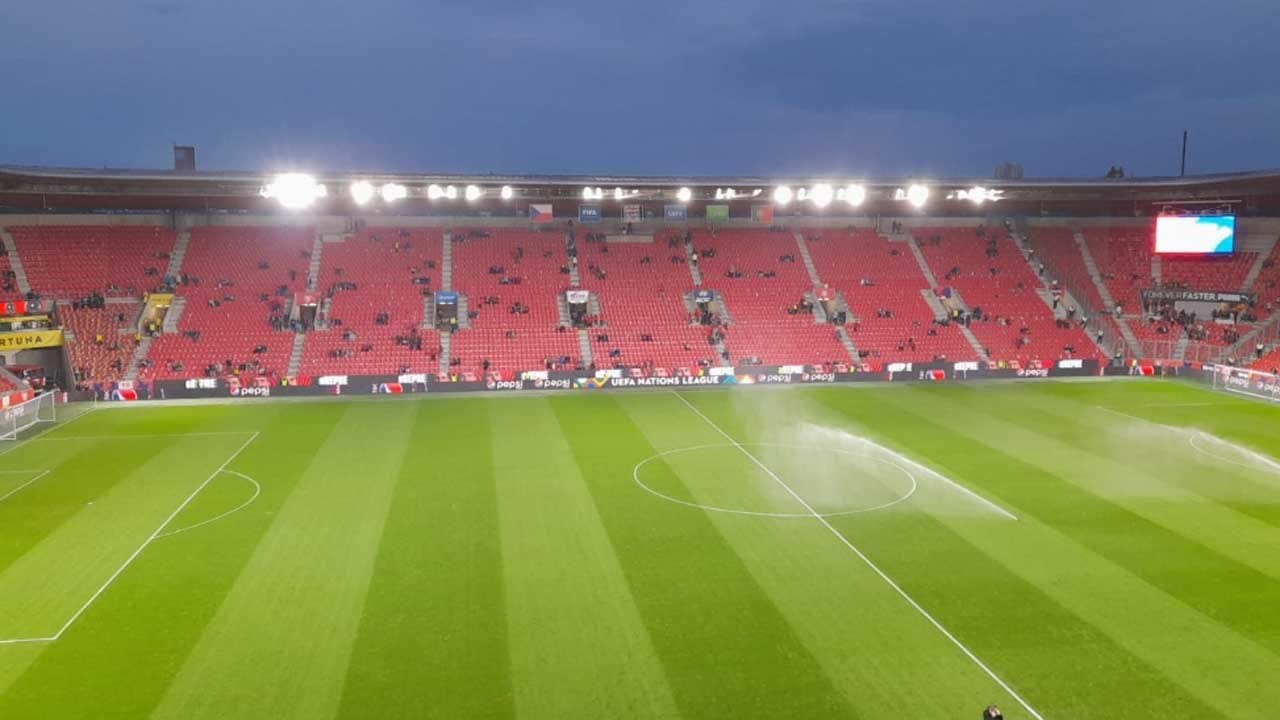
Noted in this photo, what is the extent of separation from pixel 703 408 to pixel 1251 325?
109ft

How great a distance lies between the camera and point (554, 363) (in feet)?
141

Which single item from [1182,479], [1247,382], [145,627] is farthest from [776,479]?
[1247,382]

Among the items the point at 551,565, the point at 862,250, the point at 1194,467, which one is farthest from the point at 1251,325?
the point at 551,565

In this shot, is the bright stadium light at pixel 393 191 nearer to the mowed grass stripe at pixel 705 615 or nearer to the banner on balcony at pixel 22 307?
the banner on balcony at pixel 22 307

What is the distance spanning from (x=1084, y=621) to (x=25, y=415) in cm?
3564

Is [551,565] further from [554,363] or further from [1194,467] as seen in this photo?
[554,363]

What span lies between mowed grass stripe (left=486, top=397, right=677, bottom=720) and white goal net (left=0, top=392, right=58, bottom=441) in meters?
19.3

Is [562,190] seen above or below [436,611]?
above

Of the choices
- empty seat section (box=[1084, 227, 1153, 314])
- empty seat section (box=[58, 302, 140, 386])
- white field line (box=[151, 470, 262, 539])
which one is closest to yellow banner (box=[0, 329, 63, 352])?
empty seat section (box=[58, 302, 140, 386])

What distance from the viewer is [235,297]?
4634 centimetres

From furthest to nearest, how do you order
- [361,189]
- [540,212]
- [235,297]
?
[540,212] → [235,297] → [361,189]

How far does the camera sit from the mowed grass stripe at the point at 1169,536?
51.6ft

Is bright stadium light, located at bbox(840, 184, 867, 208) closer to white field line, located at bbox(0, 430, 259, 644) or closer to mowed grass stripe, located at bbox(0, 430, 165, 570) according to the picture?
white field line, located at bbox(0, 430, 259, 644)

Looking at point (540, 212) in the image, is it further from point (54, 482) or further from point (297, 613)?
point (297, 613)
